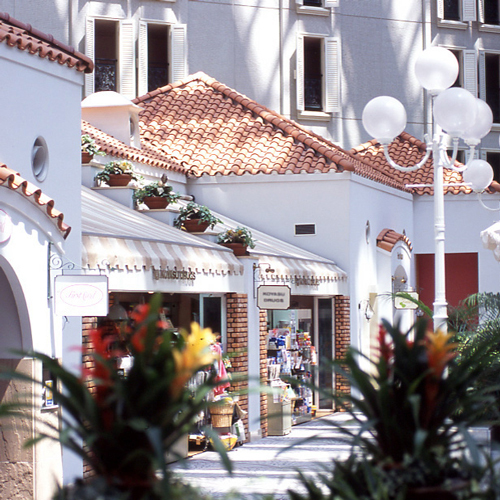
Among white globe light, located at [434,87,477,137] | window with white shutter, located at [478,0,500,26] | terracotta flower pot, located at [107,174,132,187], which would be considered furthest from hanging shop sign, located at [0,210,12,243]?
window with white shutter, located at [478,0,500,26]

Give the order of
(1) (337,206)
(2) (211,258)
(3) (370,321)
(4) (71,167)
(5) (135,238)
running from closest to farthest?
1. (4) (71,167)
2. (5) (135,238)
3. (2) (211,258)
4. (1) (337,206)
5. (3) (370,321)

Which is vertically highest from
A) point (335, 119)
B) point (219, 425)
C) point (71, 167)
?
point (335, 119)

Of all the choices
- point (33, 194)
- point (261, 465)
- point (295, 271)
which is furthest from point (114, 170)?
point (33, 194)

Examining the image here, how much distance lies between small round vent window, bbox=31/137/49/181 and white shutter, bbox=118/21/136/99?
51.7 feet

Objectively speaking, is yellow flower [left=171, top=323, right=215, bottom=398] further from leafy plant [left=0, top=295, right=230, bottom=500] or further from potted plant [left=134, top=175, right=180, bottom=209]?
potted plant [left=134, top=175, right=180, bottom=209]

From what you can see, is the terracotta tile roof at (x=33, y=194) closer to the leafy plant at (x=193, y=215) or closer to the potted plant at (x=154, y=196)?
the leafy plant at (x=193, y=215)

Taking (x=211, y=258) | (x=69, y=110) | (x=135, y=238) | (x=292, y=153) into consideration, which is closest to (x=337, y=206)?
(x=292, y=153)

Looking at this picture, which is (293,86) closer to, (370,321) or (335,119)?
(335,119)

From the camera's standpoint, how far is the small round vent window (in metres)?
10.2

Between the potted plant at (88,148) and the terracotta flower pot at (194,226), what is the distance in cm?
200

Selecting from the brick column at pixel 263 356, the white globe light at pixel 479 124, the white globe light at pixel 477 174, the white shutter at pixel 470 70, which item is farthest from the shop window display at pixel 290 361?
the white shutter at pixel 470 70

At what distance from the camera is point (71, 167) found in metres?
10.8

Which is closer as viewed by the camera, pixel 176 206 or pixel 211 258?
pixel 211 258

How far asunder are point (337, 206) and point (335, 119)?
8.83 meters
